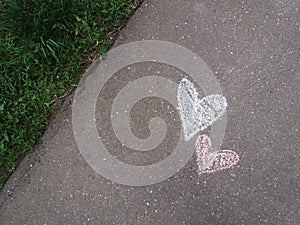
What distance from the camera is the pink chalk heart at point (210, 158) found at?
91.4 inches

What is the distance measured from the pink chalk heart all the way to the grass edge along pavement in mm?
857

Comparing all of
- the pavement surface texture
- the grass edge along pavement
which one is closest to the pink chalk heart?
the pavement surface texture

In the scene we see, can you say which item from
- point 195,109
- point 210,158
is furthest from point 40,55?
point 210,158

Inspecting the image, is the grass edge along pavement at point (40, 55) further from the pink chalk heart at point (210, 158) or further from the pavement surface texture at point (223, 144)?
the pink chalk heart at point (210, 158)

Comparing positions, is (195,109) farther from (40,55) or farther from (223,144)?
(40,55)

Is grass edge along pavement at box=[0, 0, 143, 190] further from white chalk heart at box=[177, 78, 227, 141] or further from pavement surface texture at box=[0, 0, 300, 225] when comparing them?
white chalk heart at box=[177, 78, 227, 141]

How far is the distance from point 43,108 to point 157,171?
0.80 metres

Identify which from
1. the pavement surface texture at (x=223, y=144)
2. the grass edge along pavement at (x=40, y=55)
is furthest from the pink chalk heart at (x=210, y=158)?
the grass edge along pavement at (x=40, y=55)

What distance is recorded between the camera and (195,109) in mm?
2357

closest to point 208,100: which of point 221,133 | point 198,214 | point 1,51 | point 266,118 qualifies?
point 221,133

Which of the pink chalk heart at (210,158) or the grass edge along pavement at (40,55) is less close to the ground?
the grass edge along pavement at (40,55)

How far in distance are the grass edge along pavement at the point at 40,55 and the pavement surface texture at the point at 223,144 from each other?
90 millimetres

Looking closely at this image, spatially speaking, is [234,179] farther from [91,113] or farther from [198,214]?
[91,113]

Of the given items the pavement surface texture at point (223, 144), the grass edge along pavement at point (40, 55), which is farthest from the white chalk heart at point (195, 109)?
the grass edge along pavement at point (40, 55)
